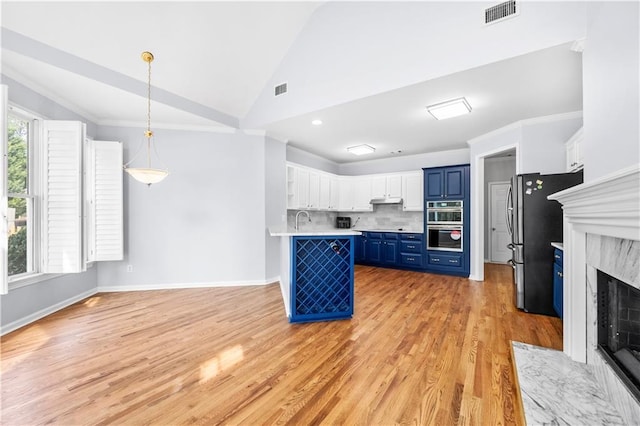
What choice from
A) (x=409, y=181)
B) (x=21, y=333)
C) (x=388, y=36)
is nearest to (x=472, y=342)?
(x=388, y=36)

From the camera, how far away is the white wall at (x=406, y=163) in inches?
231

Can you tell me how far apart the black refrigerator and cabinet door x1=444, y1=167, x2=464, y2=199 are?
1.88 metres

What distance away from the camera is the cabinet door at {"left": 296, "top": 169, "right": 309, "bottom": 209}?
224 inches

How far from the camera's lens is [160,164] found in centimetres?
442

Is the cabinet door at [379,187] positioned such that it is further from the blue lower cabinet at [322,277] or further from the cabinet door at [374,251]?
the blue lower cabinet at [322,277]

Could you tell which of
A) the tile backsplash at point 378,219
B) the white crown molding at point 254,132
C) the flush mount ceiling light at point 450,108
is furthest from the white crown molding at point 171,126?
the flush mount ceiling light at point 450,108

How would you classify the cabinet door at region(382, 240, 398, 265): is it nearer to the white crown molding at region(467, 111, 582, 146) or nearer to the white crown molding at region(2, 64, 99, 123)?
the white crown molding at region(467, 111, 582, 146)

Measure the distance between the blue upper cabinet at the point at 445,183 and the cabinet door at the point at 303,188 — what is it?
2.53m

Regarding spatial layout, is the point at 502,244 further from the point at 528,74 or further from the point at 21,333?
the point at 21,333

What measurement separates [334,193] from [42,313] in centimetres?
537

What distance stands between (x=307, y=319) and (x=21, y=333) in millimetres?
3004

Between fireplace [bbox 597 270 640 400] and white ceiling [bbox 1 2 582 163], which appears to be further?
white ceiling [bbox 1 2 582 163]

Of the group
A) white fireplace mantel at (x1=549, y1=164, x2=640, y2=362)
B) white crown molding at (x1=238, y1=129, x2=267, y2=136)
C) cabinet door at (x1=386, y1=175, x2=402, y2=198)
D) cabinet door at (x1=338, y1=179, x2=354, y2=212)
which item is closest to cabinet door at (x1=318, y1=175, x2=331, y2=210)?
cabinet door at (x1=338, y1=179, x2=354, y2=212)

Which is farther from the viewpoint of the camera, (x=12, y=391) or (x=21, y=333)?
(x=21, y=333)
